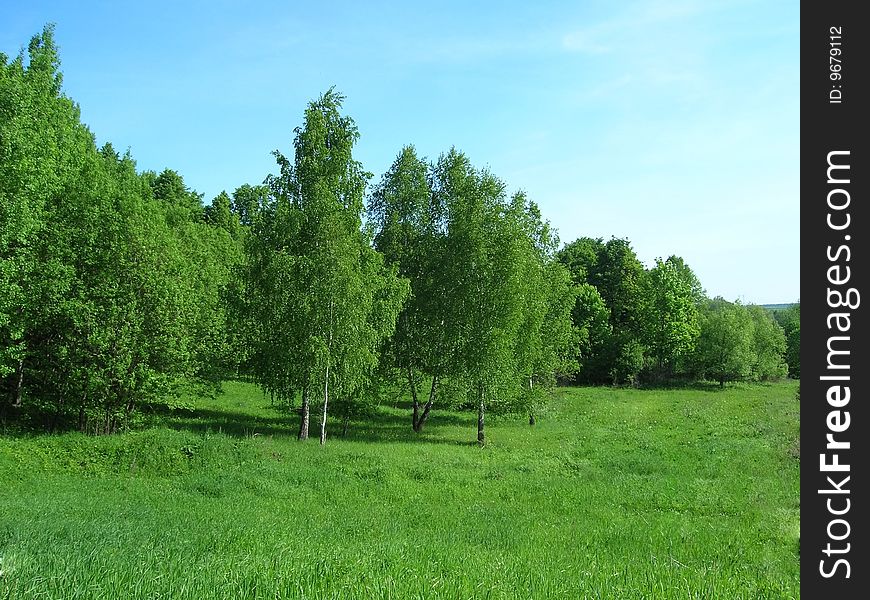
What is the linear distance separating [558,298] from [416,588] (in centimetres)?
3337

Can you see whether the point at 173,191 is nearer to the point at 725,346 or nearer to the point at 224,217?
the point at 224,217

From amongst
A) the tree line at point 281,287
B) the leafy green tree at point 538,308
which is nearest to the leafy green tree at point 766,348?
the leafy green tree at point 538,308

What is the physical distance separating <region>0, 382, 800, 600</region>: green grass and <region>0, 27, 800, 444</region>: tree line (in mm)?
2573

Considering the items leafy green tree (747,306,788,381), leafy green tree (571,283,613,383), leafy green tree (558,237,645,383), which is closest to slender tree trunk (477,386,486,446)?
leafy green tree (558,237,645,383)

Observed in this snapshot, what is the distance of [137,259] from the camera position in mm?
23656

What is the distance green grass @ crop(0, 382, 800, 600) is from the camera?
6.73 meters

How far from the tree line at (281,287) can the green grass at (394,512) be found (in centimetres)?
257

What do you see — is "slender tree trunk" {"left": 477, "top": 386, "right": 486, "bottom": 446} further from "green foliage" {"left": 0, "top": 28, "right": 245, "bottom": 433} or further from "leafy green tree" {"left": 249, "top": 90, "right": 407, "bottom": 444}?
"green foliage" {"left": 0, "top": 28, "right": 245, "bottom": 433}

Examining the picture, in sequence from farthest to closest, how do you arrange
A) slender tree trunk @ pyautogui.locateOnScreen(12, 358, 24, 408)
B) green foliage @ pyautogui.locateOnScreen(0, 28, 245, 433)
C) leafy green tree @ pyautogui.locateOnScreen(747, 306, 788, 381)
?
1. leafy green tree @ pyautogui.locateOnScreen(747, 306, 788, 381)
2. slender tree trunk @ pyautogui.locateOnScreen(12, 358, 24, 408)
3. green foliage @ pyautogui.locateOnScreen(0, 28, 245, 433)

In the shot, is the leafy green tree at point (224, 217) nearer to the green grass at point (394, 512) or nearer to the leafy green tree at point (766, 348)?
the green grass at point (394, 512)

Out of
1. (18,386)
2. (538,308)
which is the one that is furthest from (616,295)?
(18,386)

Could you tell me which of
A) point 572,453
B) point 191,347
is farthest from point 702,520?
point 191,347

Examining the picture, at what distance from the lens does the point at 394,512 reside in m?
15.7

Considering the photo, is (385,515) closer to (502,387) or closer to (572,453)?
(572,453)
